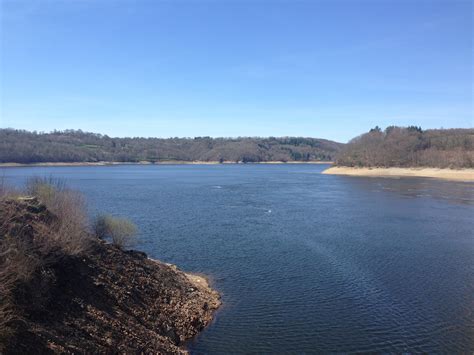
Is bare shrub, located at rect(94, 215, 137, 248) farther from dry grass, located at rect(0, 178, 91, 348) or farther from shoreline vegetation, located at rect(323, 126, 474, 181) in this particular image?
shoreline vegetation, located at rect(323, 126, 474, 181)

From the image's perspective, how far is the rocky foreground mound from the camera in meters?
11.3

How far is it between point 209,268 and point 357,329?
10.2m

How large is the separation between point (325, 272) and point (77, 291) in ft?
47.3

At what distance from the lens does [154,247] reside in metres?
28.7

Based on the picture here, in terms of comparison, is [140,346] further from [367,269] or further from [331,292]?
[367,269]

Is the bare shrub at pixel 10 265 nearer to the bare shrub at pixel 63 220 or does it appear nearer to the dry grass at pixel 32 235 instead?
the dry grass at pixel 32 235

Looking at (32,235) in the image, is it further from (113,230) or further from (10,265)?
(113,230)

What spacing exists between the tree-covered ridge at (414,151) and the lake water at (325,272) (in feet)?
283

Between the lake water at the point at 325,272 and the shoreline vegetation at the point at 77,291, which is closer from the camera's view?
the shoreline vegetation at the point at 77,291

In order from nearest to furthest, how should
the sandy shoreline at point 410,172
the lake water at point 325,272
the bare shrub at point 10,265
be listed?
the bare shrub at point 10,265
the lake water at point 325,272
the sandy shoreline at point 410,172

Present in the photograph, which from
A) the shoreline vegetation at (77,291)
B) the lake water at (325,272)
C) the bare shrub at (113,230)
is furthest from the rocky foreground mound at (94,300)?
the bare shrub at (113,230)

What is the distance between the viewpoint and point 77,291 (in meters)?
14.4

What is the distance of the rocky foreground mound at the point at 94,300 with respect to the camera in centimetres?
1129

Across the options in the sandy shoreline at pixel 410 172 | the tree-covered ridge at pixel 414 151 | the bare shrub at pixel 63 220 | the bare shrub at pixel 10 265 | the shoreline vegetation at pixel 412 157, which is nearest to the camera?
the bare shrub at pixel 10 265
